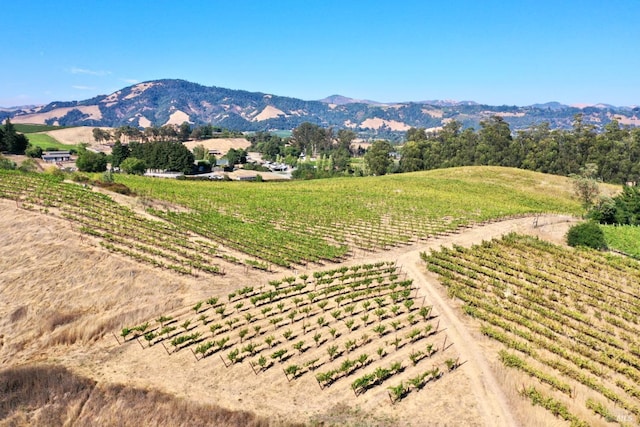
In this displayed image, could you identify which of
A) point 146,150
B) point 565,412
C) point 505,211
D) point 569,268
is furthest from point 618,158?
point 146,150

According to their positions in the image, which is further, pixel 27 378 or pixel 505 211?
pixel 505 211

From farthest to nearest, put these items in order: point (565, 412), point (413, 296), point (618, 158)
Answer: point (618, 158)
point (413, 296)
point (565, 412)

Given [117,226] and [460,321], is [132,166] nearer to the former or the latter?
[117,226]

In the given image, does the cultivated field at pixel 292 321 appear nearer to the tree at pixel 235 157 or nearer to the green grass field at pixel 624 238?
the green grass field at pixel 624 238

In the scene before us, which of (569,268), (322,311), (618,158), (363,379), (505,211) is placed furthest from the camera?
(618,158)

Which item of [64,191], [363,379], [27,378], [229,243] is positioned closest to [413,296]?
[363,379]

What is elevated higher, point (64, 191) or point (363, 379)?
point (64, 191)

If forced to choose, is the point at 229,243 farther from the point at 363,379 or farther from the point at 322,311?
the point at 363,379
